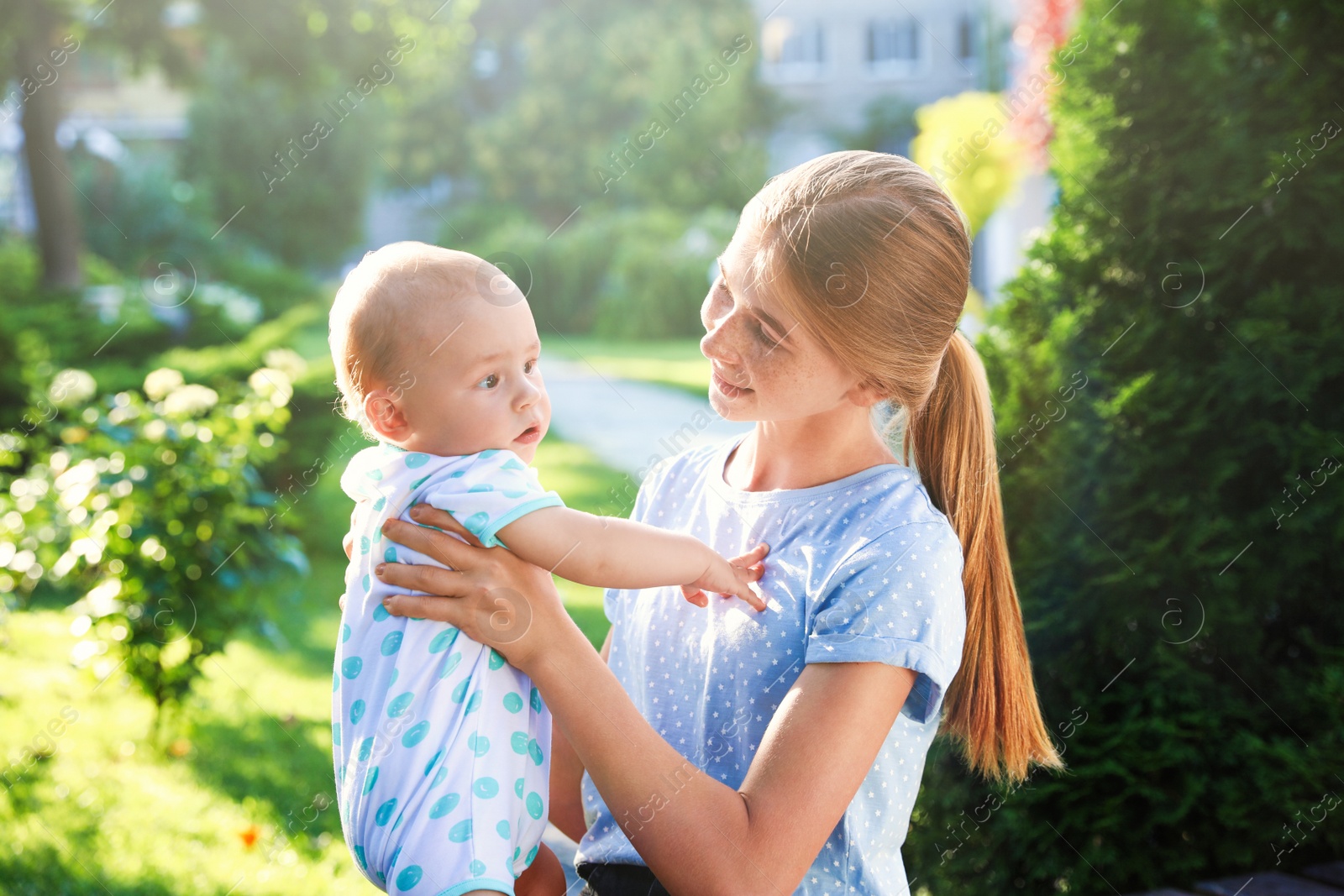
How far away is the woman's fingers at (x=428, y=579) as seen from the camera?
1.44 meters

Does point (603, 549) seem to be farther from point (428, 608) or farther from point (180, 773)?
point (180, 773)

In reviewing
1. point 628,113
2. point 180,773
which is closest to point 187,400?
point 180,773

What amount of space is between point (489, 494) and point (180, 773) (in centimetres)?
343

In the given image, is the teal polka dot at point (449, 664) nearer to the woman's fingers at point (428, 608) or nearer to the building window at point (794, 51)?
the woman's fingers at point (428, 608)

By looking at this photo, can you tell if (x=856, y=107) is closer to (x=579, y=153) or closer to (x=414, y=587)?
(x=579, y=153)

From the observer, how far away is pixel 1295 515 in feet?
8.67

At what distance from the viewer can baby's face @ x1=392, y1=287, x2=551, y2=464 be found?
4.99 feet

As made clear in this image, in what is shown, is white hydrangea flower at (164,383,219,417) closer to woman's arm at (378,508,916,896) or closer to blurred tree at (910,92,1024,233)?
woman's arm at (378,508,916,896)

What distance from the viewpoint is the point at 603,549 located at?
4.78 ft

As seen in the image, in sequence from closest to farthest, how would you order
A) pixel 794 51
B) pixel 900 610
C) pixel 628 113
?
1. pixel 900 610
2. pixel 628 113
3. pixel 794 51

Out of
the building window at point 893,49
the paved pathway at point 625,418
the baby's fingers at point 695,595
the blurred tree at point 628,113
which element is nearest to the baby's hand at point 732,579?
the baby's fingers at point 695,595

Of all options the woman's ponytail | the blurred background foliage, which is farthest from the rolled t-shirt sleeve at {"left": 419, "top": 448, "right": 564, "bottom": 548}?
the blurred background foliage

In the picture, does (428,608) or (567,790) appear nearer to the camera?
(428,608)

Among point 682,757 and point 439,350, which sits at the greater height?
point 439,350
